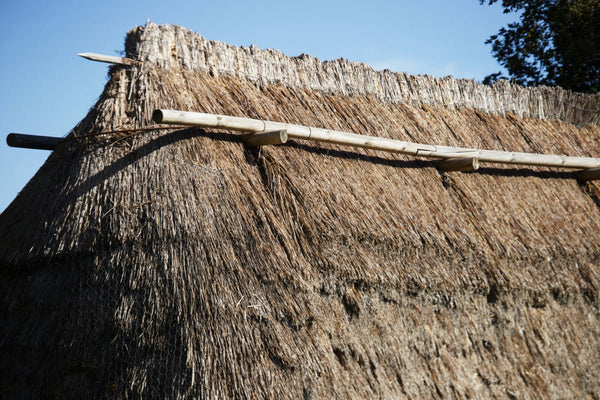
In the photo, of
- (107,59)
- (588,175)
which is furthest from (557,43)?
(107,59)

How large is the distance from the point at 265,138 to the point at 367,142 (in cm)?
112

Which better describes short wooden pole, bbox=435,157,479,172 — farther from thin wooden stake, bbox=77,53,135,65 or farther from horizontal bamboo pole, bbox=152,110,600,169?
thin wooden stake, bbox=77,53,135,65

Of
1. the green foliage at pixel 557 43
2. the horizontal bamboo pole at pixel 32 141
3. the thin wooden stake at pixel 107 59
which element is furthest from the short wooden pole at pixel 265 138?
the green foliage at pixel 557 43

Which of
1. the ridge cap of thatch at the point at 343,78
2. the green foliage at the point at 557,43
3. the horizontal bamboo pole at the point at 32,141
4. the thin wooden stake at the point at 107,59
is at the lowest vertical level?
the horizontal bamboo pole at the point at 32,141

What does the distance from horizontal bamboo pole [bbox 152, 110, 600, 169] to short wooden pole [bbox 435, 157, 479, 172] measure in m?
0.07

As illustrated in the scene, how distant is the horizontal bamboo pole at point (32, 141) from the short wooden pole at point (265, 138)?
1.51 m

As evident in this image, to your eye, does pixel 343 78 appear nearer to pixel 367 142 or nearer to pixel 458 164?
pixel 367 142

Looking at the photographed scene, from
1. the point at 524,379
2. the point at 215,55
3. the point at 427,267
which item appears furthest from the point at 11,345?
the point at 524,379

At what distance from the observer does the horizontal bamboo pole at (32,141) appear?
5.30 m

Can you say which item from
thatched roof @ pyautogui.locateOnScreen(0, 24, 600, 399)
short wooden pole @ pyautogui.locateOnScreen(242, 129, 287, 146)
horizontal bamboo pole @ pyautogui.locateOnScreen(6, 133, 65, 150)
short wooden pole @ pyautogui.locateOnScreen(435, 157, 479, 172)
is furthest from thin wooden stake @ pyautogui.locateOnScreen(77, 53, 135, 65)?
short wooden pole @ pyautogui.locateOnScreen(435, 157, 479, 172)

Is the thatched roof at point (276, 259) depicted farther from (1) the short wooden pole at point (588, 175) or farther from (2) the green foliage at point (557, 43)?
(2) the green foliage at point (557, 43)

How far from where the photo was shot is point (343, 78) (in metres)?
6.57

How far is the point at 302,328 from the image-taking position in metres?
4.38

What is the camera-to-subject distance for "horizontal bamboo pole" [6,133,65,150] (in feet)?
17.4
